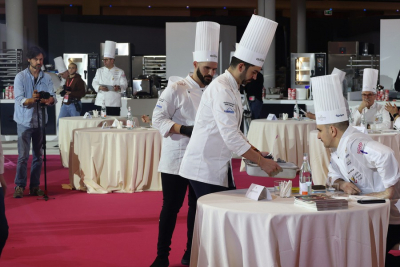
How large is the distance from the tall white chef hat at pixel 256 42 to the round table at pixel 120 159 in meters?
3.19

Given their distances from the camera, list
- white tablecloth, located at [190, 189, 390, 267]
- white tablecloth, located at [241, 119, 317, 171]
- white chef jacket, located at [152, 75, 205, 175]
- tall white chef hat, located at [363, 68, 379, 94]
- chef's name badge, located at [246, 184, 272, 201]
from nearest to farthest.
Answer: white tablecloth, located at [190, 189, 390, 267]
chef's name badge, located at [246, 184, 272, 201]
white chef jacket, located at [152, 75, 205, 175]
tall white chef hat, located at [363, 68, 379, 94]
white tablecloth, located at [241, 119, 317, 171]

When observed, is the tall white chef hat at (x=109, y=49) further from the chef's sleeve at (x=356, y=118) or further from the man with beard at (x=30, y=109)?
the chef's sleeve at (x=356, y=118)

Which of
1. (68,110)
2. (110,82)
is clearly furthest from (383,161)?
(110,82)

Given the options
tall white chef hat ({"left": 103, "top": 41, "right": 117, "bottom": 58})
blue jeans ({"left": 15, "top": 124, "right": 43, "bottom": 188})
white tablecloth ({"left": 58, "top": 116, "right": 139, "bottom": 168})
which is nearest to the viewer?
blue jeans ({"left": 15, "top": 124, "right": 43, "bottom": 188})

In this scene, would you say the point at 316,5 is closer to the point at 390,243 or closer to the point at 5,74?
the point at 5,74

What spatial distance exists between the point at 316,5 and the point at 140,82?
12090 mm

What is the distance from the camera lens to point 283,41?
60.1 ft

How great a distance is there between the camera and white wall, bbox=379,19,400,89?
12.5 m

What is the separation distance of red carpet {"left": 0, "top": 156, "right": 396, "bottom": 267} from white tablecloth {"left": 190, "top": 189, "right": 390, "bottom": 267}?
1.22 metres

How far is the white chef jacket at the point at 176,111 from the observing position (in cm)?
371

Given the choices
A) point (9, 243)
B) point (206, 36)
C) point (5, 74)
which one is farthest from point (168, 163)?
point (5, 74)

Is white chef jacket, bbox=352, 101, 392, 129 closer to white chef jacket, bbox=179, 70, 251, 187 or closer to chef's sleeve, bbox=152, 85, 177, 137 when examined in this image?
chef's sleeve, bbox=152, 85, 177, 137

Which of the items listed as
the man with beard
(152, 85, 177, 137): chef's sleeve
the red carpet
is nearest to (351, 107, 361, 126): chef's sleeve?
Result: the red carpet

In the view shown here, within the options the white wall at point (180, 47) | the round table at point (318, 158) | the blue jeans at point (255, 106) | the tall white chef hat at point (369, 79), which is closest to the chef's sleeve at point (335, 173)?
the round table at point (318, 158)
